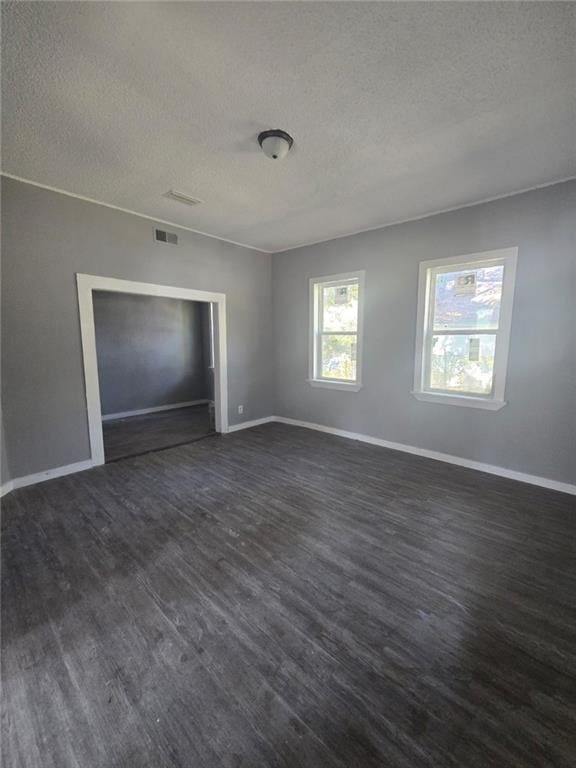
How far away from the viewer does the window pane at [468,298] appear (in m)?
3.25

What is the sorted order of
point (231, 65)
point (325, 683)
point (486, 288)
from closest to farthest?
1. point (325, 683)
2. point (231, 65)
3. point (486, 288)

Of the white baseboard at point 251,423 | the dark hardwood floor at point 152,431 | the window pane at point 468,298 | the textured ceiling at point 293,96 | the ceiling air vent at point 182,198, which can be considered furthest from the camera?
the white baseboard at point 251,423

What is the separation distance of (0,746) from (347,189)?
3.97 m

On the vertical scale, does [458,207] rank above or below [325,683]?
above

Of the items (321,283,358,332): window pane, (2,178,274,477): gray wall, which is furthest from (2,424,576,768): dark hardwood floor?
(321,283,358,332): window pane

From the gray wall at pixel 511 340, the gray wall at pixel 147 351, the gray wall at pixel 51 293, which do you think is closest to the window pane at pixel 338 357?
the gray wall at pixel 511 340

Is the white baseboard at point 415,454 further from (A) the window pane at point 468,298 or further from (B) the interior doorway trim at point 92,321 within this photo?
(A) the window pane at point 468,298

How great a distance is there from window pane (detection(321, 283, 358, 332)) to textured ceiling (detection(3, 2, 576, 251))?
1527 millimetres

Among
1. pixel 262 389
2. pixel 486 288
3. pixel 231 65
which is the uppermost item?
pixel 231 65

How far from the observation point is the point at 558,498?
9.28 feet

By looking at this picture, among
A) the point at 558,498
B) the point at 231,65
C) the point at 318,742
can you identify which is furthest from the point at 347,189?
the point at 318,742

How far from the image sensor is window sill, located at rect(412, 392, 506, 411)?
129 inches

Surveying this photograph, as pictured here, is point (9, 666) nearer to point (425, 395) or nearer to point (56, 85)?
point (56, 85)

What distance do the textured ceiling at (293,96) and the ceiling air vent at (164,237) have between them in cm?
70
